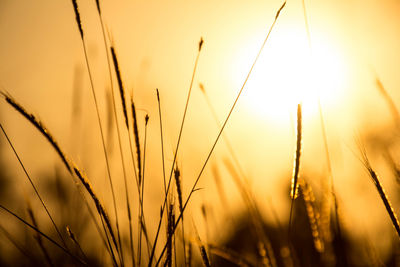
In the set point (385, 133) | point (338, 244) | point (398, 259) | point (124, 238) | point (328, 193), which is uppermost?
point (385, 133)

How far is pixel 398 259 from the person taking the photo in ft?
4.54

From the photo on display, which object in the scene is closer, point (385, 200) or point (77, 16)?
point (385, 200)

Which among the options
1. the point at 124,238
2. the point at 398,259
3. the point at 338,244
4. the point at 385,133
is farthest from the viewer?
the point at 385,133

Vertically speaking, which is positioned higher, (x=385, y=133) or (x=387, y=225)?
(x=385, y=133)

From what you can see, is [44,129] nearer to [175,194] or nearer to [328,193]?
[175,194]

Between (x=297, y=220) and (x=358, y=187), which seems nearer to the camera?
(x=358, y=187)

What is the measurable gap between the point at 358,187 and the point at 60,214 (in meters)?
1.82

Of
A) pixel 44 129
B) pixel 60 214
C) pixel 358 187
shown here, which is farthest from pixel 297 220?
pixel 44 129

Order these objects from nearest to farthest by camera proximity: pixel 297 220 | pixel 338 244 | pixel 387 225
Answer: pixel 338 244 → pixel 387 225 → pixel 297 220

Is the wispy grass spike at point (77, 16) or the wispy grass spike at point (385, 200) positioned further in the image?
the wispy grass spike at point (77, 16)

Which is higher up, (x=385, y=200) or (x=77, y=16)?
(x=77, y=16)

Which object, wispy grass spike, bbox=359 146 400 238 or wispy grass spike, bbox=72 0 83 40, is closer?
wispy grass spike, bbox=359 146 400 238

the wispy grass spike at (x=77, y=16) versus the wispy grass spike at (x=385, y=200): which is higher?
the wispy grass spike at (x=77, y=16)

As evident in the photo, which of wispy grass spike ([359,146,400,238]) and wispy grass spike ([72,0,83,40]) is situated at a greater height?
wispy grass spike ([72,0,83,40])
